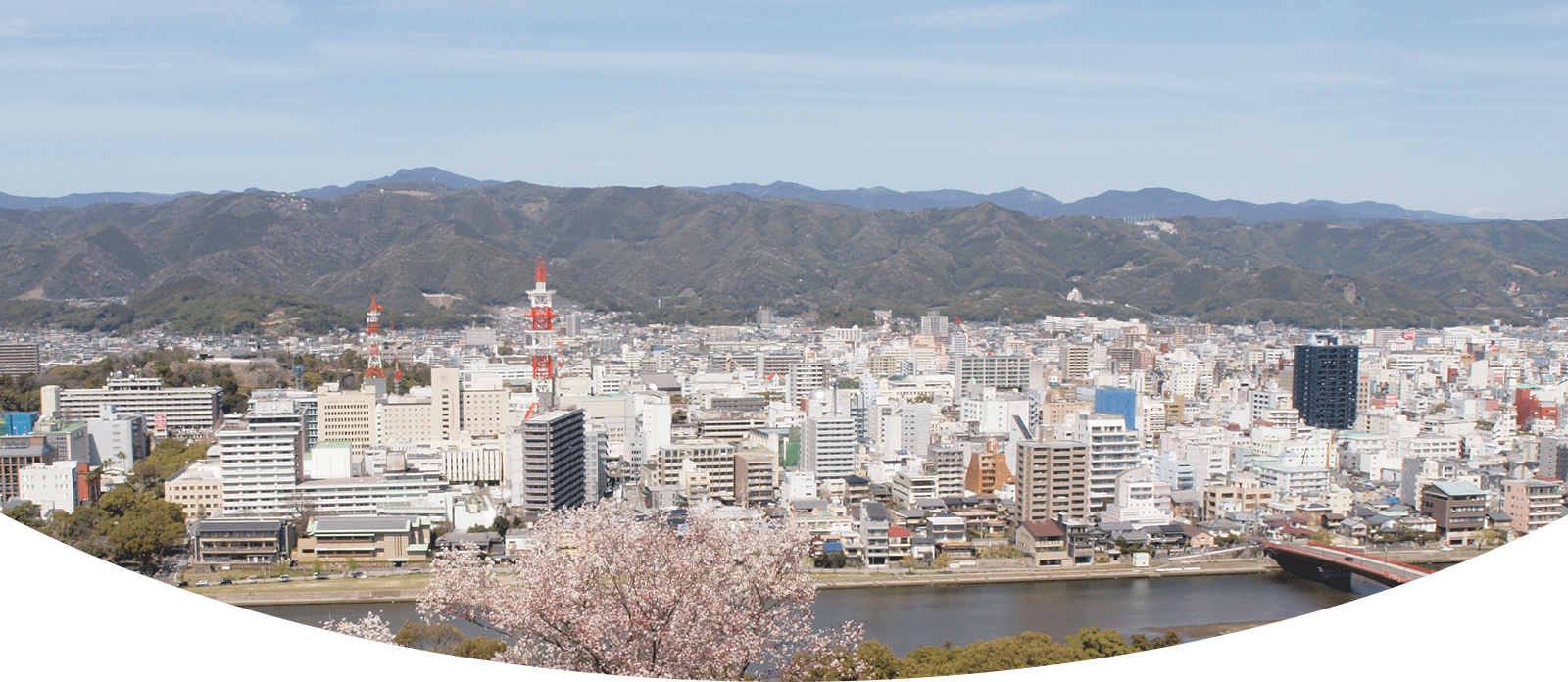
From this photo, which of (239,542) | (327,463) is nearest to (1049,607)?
(239,542)

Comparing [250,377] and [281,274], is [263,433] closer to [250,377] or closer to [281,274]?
[250,377]

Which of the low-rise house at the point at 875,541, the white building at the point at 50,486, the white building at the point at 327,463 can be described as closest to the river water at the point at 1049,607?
the low-rise house at the point at 875,541

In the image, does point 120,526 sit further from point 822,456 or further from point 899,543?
point 822,456

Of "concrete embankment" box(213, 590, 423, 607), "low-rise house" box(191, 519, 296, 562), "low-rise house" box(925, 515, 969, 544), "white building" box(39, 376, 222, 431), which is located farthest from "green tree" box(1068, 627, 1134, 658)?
"white building" box(39, 376, 222, 431)

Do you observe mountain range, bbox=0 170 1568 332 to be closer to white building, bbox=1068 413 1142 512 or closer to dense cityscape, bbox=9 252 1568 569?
dense cityscape, bbox=9 252 1568 569

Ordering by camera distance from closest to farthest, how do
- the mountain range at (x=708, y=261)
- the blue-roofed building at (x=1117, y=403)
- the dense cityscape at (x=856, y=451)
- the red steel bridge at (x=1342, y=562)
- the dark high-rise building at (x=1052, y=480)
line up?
the red steel bridge at (x=1342, y=562), the dense cityscape at (x=856, y=451), the dark high-rise building at (x=1052, y=480), the mountain range at (x=708, y=261), the blue-roofed building at (x=1117, y=403)

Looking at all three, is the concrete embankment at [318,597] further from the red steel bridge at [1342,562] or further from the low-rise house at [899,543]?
the red steel bridge at [1342,562]
